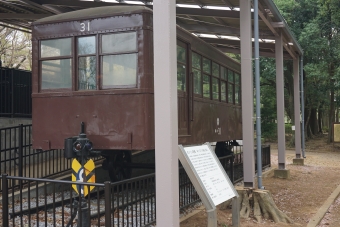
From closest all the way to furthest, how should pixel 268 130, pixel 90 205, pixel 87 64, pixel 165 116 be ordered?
pixel 165 116
pixel 90 205
pixel 87 64
pixel 268 130

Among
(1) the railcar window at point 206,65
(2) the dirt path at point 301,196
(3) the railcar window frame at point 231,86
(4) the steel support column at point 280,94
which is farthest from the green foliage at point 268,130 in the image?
(1) the railcar window at point 206,65

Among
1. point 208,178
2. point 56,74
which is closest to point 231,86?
point 56,74

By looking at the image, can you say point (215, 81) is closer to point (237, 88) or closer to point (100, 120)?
point (237, 88)

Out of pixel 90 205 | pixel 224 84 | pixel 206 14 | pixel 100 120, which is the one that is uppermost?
pixel 206 14

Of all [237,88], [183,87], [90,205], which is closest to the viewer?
[90,205]

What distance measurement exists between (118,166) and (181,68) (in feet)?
9.20

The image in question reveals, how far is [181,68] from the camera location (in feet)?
26.7

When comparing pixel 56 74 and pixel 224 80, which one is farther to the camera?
pixel 224 80

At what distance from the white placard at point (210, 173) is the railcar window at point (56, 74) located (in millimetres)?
2849

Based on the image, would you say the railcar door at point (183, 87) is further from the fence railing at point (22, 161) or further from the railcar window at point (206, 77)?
the fence railing at point (22, 161)

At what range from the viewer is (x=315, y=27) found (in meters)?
23.4

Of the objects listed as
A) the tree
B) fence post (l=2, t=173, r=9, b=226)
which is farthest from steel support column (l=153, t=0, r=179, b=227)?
the tree

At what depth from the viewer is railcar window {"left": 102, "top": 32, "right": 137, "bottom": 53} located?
23.5 feet

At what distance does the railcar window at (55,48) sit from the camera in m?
7.63
